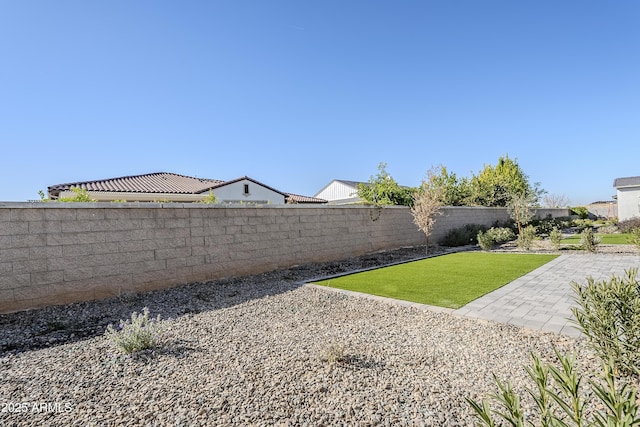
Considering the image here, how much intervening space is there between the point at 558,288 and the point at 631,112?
44.6ft

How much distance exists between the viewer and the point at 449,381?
3014mm

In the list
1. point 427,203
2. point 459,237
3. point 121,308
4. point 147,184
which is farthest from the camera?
point 147,184

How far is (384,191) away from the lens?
18.3m

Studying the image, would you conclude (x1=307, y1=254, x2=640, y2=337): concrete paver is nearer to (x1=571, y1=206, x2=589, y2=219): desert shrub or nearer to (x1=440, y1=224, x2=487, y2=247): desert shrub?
(x1=440, y1=224, x2=487, y2=247): desert shrub

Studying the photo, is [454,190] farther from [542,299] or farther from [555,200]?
[542,299]

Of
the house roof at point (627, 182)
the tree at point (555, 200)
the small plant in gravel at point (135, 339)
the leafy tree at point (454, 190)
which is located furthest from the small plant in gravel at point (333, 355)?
the house roof at point (627, 182)

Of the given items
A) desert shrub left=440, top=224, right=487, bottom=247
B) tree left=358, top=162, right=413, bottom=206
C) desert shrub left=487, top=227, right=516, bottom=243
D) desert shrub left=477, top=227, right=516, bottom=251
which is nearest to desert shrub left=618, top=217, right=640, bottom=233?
desert shrub left=477, top=227, right=516, bottom=251

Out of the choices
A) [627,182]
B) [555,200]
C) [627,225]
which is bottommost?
[627,225]

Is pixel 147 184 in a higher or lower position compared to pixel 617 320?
higher

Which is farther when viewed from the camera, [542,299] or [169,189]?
[169,189]

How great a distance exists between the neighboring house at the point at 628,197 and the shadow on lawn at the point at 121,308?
2894cm

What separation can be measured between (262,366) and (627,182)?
34.2 m

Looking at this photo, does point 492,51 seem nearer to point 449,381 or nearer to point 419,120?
point 419,120

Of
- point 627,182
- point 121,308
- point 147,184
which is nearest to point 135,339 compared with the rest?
point 121,308
